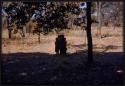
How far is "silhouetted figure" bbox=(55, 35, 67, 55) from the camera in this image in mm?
8875

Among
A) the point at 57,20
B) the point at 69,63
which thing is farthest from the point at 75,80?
the point at 57,20

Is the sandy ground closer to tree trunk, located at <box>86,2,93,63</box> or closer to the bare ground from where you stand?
the bare ground

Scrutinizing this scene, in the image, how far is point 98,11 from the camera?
9.56m

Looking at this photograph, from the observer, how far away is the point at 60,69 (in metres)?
9.02

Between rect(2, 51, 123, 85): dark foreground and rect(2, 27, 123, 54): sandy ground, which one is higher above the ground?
rect(2, 27, 123, 54): sandy ground

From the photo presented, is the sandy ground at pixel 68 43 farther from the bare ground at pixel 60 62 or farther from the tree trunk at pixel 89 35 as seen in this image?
the tree trunk at pixel 89 35

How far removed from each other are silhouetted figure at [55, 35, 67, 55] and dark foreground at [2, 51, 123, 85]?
14 cm

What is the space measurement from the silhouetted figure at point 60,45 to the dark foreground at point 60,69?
5.6 inches

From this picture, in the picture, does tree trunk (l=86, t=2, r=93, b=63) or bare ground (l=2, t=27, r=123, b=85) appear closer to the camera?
bare ground (l=2, t=27, r=123, b=85)

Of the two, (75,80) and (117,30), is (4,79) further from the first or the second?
(117,30)

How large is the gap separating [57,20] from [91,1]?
42.2 inches

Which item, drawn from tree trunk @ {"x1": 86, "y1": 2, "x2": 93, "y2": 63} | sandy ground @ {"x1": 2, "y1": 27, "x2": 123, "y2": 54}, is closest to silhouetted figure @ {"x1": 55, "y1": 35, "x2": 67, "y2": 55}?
sandy ground @ {"x1": 2, "y1": 27, "x2": 123, "y2": 54}

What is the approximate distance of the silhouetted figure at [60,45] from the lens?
8875 mm

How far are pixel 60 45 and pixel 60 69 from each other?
0.55 metres
